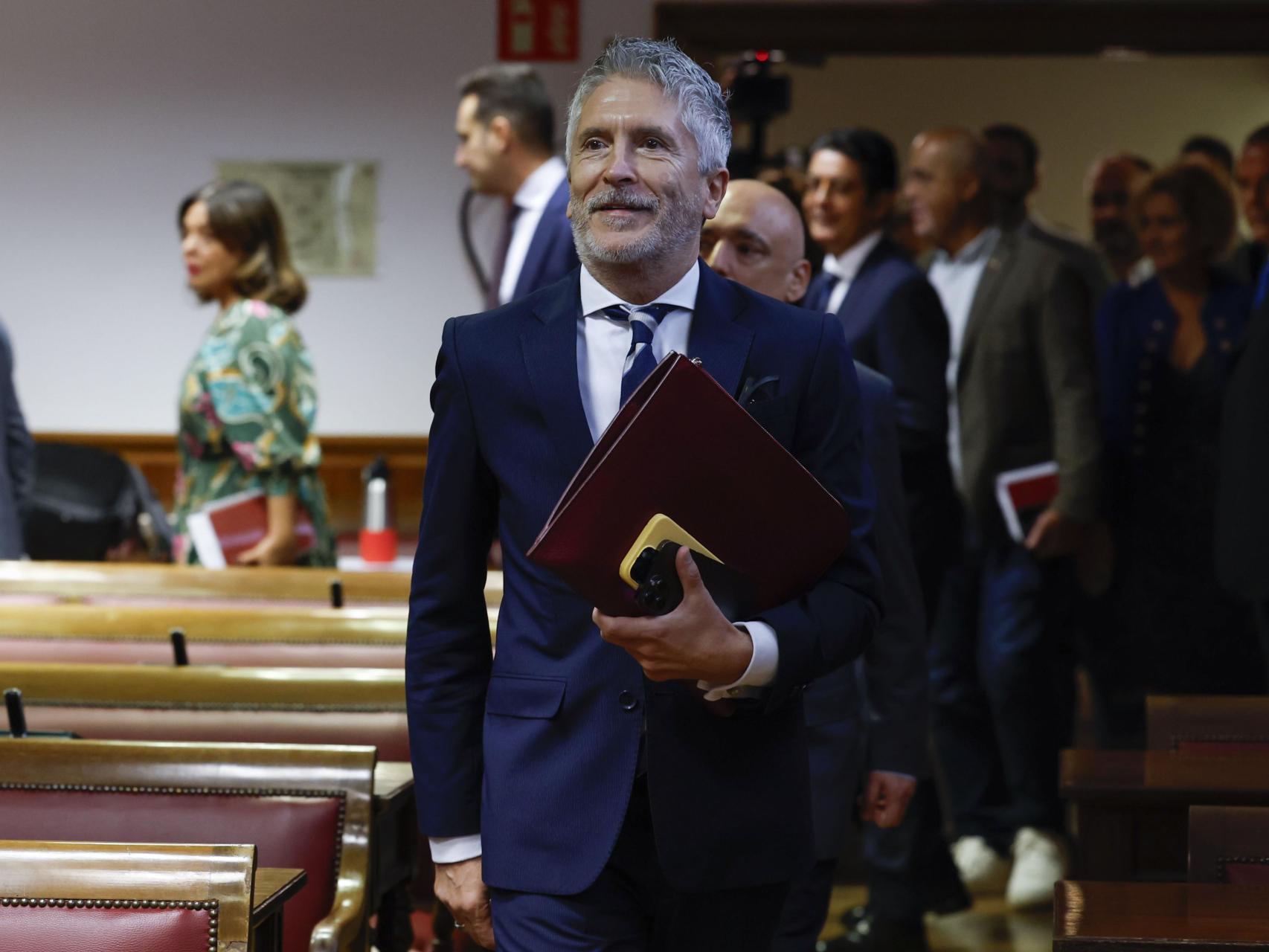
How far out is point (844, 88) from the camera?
31.3 ft

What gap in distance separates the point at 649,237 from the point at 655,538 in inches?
12.0

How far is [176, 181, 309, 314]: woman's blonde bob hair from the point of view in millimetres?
3963

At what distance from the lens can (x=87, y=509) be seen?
5.42 m

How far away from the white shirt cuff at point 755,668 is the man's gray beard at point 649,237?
1.16ft

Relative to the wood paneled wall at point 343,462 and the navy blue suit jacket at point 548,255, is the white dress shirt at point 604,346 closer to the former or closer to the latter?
the navy blue suit jacket at point 548,255

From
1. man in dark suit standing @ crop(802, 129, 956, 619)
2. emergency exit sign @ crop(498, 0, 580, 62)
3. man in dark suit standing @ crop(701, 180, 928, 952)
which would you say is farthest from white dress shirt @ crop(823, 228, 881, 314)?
emergency exit sign @ crop(498, 0, 580, 62)

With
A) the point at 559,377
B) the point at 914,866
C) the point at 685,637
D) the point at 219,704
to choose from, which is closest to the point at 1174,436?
the point at 914,866

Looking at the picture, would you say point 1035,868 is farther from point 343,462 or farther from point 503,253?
point 343,462

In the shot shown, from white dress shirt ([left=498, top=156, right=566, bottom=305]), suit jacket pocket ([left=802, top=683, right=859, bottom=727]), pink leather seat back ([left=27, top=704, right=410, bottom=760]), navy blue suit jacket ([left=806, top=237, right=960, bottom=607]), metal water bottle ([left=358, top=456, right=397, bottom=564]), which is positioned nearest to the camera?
suit jacket pocket ([left=802, top=683, right=859, bottom=727])

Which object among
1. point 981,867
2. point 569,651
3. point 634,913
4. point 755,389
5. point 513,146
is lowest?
point 981,867

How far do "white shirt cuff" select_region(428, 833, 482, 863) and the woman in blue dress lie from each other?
3.04 m

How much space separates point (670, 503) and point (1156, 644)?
347 centimetres

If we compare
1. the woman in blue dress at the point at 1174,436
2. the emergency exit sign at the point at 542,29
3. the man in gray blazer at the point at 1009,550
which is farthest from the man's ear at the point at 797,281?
the emergency exit sign at the point at 542,29

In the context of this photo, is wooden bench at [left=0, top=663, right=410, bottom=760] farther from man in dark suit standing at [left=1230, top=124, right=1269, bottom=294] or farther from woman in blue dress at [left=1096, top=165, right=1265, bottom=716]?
woman in blue dress at [left=1096, top=165, right=1265, bottom=716]
